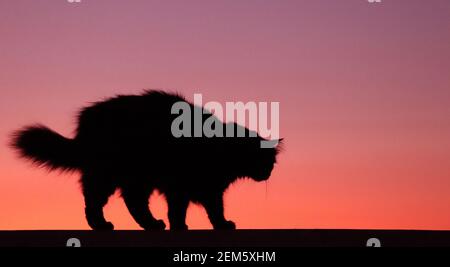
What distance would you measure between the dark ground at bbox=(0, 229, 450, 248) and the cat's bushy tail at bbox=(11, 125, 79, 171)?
1356mm

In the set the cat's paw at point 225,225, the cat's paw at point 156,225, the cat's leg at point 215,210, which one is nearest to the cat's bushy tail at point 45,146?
the cat's paw at point 156,225

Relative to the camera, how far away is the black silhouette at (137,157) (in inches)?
351

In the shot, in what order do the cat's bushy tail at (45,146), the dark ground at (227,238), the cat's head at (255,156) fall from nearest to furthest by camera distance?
1. the dark ground at (227,238)
2. the cat's bushy tail at (45,146)
3. the cat's head at (255,156)

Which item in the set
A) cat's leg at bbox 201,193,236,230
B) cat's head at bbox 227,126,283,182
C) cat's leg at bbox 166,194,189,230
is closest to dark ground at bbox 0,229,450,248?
cat's leg at bbox 166,194,189,230

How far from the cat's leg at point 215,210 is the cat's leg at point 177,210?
445 millimetres

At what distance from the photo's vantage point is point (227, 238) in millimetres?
6992

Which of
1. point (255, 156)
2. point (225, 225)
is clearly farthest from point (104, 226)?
point (255, 156)

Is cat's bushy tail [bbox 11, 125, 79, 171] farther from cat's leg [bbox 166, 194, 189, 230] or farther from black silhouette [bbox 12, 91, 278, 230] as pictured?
cat's leg [bbox 166, 194, 189, 230]

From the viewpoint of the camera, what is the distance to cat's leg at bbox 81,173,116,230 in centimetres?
896

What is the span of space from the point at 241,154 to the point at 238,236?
8.63ft

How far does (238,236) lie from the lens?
24.1 ft

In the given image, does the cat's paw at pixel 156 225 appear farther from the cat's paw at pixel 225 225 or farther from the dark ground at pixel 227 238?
the dark ground at pixel 227 238
